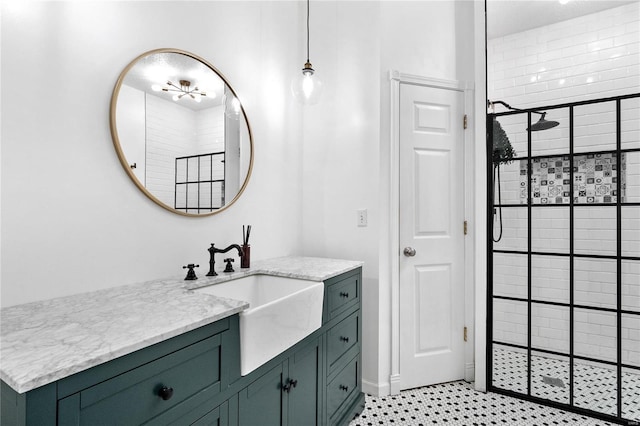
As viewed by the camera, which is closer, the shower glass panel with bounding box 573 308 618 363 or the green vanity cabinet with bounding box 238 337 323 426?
the green vanity cabinet with bounding box 238 337 323 426

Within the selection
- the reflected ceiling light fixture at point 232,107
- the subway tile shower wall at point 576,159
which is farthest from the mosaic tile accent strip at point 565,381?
the reflected ceiling light fixture at point 232,107

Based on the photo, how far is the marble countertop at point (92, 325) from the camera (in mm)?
690

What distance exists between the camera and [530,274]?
7.27ft

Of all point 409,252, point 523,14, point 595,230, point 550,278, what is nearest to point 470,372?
point 550,278

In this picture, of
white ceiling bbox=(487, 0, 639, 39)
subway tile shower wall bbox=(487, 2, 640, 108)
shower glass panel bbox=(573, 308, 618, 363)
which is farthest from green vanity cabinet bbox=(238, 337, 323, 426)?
white ceiling bbox=(487, 0, 639, 39)

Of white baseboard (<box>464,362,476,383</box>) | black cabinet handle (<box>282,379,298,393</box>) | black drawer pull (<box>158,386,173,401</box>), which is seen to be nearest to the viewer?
black drawer pull (<box>158,386,173,401</box>)

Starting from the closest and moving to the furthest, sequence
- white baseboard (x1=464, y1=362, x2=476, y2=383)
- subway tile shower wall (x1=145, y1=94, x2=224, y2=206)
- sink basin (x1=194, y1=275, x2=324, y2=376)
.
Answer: sink basin (x1=194, y1=275, x2=324, y2=376)
subway tile shower wall (x1=145, y1=94, x2=224, y2=206)
white baseboard (x1=464, y1=362, x2=476, y2=383)

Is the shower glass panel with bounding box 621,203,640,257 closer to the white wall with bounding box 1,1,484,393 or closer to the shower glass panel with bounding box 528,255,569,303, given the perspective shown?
the shower glass panel with bounding box 528,255,569,303

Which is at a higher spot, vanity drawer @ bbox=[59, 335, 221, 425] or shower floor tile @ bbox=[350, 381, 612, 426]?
vanity drawer @ bbox=[59, 335, 221, 425]

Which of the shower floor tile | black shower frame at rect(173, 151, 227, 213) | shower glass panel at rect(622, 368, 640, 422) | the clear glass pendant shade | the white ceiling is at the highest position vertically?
the white ceiling

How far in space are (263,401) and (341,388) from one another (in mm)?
726

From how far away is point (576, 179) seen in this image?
2.08 meters

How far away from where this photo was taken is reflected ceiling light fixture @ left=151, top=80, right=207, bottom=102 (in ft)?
5.36

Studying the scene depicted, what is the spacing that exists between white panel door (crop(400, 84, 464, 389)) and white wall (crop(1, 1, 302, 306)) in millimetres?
1224
